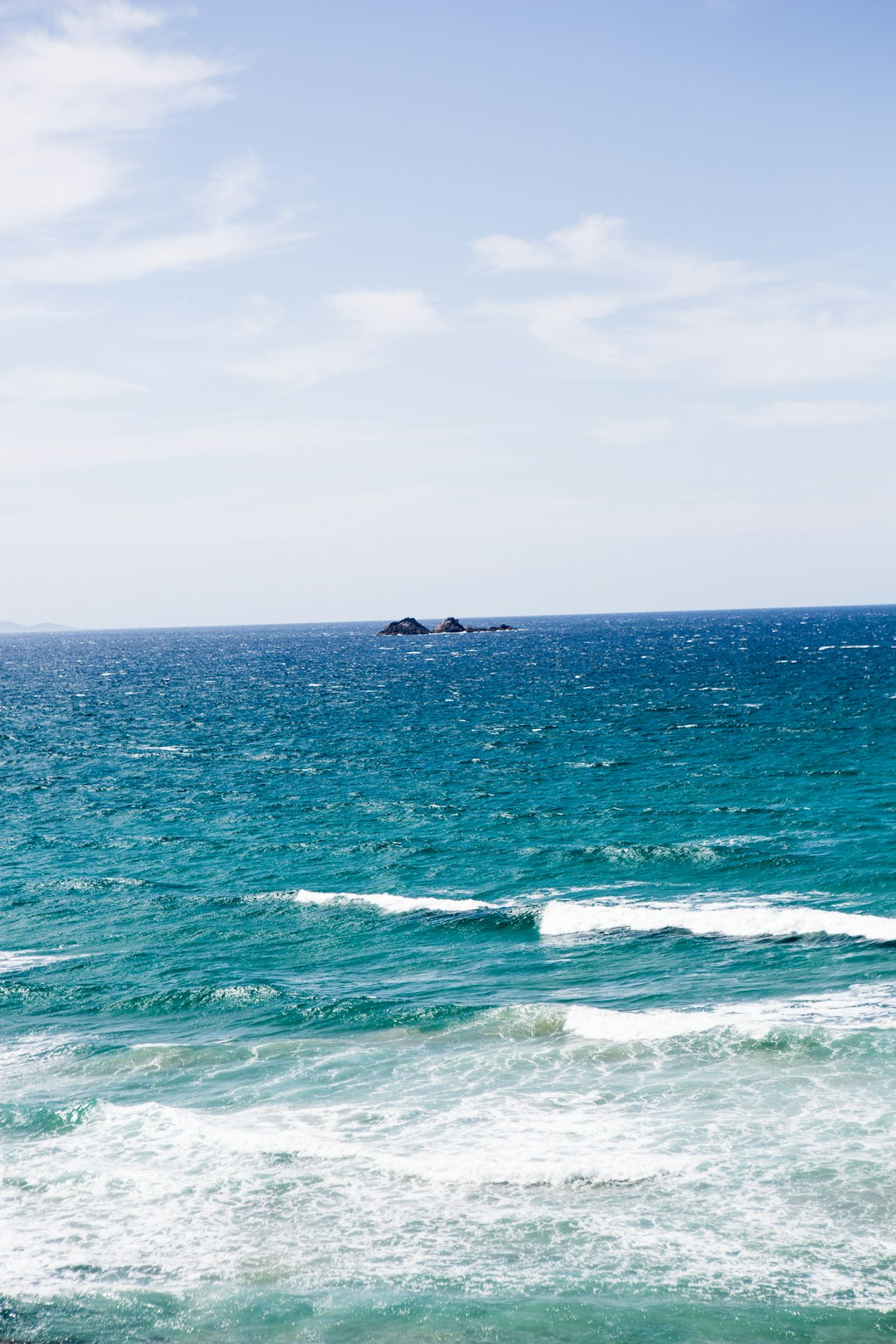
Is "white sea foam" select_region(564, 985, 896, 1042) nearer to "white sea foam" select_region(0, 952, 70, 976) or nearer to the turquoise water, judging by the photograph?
the turquoise water

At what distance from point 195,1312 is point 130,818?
41.2 meters

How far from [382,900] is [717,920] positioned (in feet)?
40.6

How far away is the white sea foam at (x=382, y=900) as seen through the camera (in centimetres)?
3716

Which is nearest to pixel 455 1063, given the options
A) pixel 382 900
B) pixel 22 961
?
pixel 382 900

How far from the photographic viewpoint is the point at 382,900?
126ft

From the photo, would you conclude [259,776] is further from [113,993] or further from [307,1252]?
[307,1252]

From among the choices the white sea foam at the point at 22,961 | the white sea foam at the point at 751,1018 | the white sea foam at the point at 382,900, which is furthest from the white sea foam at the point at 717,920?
the white sea foam at the point at 22,961

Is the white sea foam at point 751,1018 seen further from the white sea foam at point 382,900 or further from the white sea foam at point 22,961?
the white sea foam at point 22,961

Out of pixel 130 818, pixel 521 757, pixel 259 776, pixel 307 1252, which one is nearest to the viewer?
pixel 307 1252

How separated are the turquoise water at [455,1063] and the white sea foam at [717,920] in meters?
0.17

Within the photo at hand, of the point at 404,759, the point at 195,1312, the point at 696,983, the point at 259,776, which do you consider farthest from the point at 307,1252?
the point at 404,759

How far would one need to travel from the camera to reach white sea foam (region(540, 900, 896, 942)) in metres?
31.9

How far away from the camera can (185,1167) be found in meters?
19.9

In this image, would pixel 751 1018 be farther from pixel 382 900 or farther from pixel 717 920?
pixel 382 900
